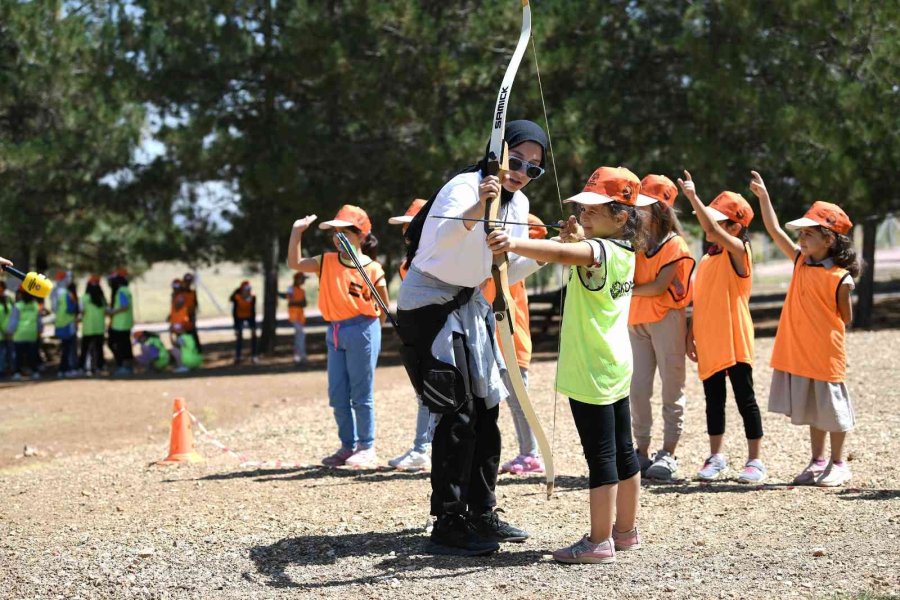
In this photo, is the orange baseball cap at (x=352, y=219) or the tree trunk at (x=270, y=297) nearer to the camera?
the orange baseball cap at (x=352, y=219)

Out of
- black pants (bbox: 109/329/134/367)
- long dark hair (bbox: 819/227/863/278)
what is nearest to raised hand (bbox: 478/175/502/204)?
long dark hair (bbox: 819/227/863/278)

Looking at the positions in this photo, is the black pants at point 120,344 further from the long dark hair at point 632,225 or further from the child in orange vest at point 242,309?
the long dark hair at point 632,225

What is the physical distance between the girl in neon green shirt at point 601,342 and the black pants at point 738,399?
2199 mm

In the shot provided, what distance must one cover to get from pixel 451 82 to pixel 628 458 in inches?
498

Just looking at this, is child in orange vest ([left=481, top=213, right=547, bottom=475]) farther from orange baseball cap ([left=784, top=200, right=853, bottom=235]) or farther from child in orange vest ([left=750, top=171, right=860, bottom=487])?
orange baseball cap ([left=784, top=200, right=853, bottom=235])

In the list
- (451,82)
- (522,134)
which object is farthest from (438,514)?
(451,82)

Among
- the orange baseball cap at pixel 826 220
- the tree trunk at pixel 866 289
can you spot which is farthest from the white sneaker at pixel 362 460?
the tree trunk at pixel 866 289

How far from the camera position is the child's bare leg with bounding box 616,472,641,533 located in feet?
17.0

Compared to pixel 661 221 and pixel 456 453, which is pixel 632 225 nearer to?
pixel 456 453

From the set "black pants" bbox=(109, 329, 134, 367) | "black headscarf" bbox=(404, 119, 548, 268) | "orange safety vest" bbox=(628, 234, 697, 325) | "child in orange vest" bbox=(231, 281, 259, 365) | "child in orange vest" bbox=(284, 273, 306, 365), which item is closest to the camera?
"black headscarf" bbox=(404, 119, 548, 268)

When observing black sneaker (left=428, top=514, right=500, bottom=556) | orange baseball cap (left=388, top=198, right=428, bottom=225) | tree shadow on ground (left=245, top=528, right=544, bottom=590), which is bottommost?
tree shadow on ground (left=245, top=528, right=544, bottom=590)

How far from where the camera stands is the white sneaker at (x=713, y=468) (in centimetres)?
715

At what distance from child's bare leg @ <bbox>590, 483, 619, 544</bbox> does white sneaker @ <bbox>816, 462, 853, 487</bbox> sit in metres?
2.32

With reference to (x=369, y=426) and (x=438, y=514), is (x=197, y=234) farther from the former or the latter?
(x=438, y=514)
